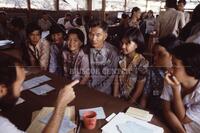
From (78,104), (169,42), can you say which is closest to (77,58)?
(78,104)

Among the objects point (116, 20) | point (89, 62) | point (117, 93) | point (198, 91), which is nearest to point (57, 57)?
point (89, 62)

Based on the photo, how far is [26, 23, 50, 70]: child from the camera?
2981mm

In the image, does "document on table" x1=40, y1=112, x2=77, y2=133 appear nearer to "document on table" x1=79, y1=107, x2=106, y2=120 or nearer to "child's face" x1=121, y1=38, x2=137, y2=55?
"document on table" x1=79, y1=107, x2=106, y2=120

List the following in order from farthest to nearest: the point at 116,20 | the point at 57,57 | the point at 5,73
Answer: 1. the point at 116,20
2. the point at 57,57
3. the point at 5,73

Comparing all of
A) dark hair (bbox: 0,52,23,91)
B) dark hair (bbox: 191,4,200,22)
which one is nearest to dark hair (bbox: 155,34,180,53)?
dark hair (bbox: 191,4,200,22)

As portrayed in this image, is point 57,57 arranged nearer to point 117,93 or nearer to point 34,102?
point 117,93

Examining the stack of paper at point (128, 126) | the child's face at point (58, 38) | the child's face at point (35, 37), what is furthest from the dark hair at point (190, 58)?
the child's face at point (35, 37)

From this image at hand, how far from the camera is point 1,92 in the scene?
1201mm

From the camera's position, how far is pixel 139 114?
5.20ft

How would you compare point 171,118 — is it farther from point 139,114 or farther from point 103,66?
point 103,66

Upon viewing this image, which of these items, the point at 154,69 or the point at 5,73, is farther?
the point at 154,69

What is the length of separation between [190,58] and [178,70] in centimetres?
12

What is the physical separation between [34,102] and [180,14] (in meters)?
2.89

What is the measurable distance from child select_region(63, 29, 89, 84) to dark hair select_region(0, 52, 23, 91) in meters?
1.26
